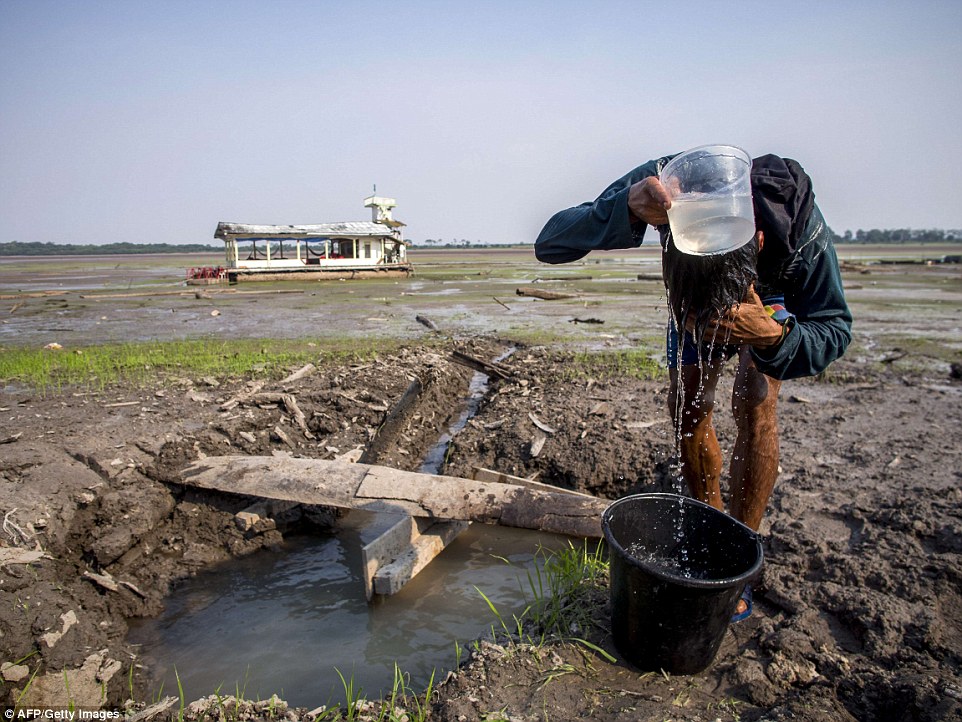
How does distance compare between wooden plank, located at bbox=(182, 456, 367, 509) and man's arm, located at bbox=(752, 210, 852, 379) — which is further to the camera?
wooden plank, located at bbox=(182, 456, 367, 509)

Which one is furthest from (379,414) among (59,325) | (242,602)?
(59,325)

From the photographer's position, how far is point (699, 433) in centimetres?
311

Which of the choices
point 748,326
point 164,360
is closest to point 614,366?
point 748,326

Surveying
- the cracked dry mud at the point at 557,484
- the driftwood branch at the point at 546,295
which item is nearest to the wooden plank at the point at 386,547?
the cracked dry mud at the point at 557,484

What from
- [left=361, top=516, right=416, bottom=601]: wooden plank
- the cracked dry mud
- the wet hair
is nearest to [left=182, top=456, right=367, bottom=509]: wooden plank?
the cracked dry mud

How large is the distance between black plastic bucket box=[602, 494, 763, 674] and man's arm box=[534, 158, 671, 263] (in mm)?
1194

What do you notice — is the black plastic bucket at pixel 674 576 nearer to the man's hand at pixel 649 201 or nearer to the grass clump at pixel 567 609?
the grass clump at pixel 567 609

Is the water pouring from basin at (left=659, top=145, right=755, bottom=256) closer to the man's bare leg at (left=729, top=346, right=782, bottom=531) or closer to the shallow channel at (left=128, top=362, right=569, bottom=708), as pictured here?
the man's bare leg at (left=729, top=346, right=782, bottom=531)

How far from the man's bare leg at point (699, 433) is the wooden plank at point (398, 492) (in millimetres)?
691

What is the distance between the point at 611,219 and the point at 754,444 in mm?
1470

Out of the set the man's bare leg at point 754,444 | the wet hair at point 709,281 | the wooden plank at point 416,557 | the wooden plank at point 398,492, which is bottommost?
the wooden plank at point 416,557

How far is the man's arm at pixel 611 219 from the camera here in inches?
85.0

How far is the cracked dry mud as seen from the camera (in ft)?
7.60

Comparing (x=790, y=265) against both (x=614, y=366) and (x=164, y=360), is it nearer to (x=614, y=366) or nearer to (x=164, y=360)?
(x=614, y=366)
